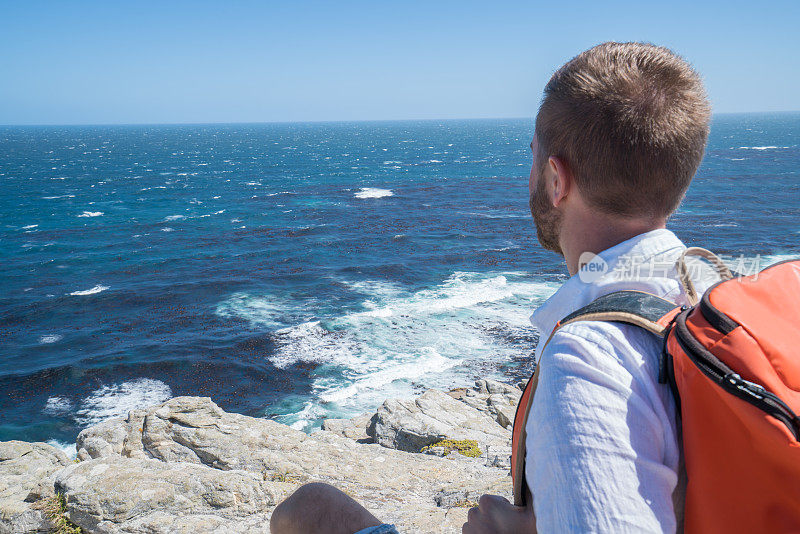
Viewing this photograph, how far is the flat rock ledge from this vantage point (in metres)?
6.21

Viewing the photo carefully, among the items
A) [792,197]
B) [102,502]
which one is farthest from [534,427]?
[792,197]

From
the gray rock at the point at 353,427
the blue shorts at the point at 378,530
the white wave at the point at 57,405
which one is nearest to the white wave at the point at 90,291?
the white wave at the point at 57,405

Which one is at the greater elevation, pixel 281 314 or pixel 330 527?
pixel 330 527

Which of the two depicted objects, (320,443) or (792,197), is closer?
(320,443)

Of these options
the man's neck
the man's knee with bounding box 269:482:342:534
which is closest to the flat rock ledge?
the man's knee with bounding box 269:482:342:534

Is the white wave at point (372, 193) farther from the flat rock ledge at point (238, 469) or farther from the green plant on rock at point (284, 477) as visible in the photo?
the green plant on rock at point (284, 477)

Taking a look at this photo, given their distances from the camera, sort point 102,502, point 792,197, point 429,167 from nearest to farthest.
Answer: point 102,502 → point 792,197 → point 429,167

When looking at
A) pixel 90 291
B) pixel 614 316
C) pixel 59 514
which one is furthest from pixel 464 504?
pixel 90 291

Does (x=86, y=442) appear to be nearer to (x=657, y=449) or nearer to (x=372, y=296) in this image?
(x=657, y=449)

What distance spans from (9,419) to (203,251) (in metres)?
23.1

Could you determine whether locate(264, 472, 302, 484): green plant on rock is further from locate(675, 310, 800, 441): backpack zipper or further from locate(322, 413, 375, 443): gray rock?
locate(675, 310, 800, 441): backpack zipper

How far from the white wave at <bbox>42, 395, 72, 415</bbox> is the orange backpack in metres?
23.5

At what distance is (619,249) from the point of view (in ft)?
5.58

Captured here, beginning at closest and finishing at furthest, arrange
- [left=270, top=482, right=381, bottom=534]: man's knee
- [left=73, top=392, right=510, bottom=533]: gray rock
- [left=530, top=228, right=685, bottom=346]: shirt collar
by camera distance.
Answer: [left=530, top=228, right=685, bottom=346]: shirt collar
[left=270, top=482, right=381, bottom=534]: man's knee
[left=73, top=392, right=510, bottom=533]: gray rock
